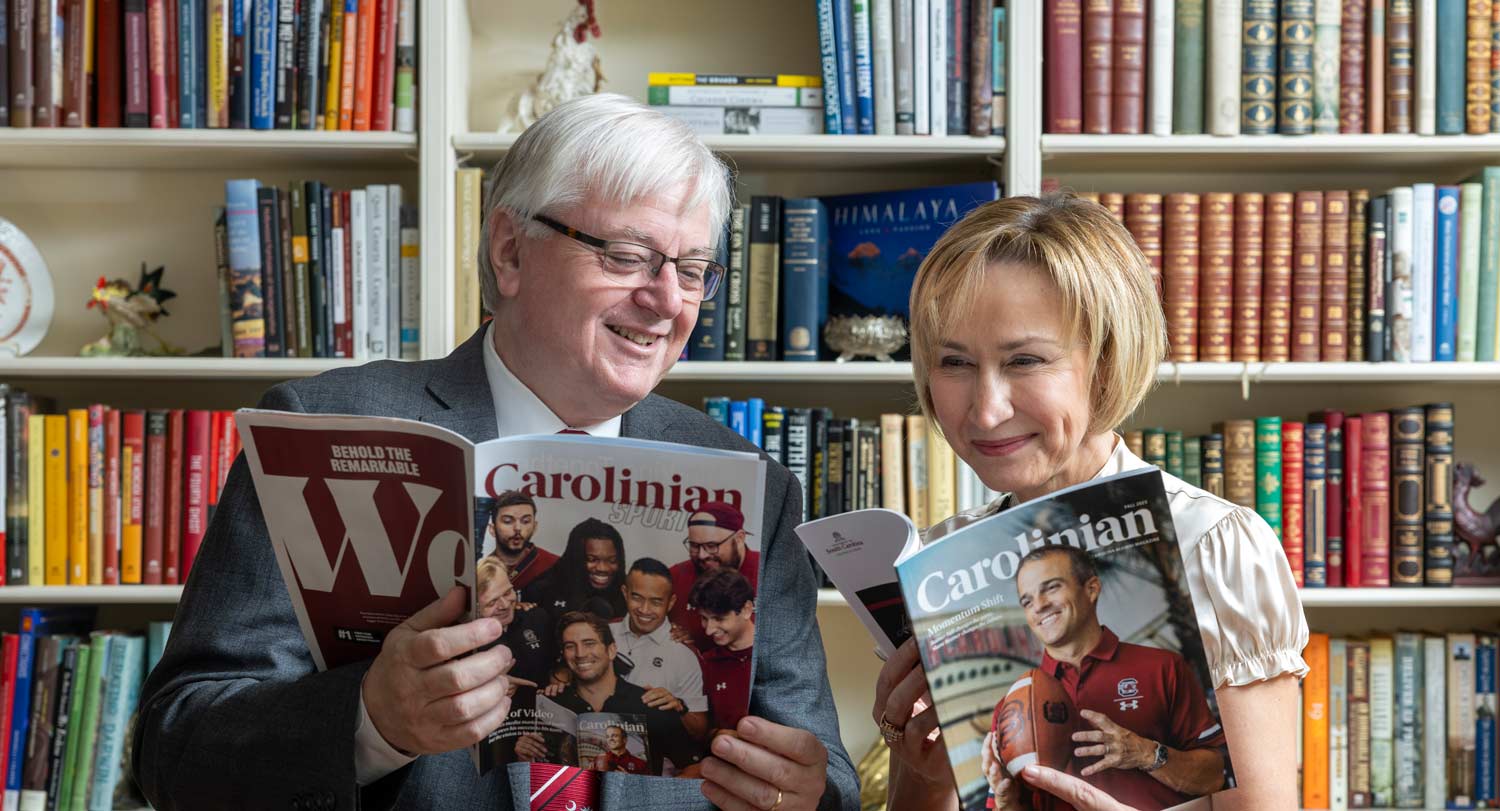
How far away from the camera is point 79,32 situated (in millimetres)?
2086

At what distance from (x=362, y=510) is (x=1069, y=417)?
2.12ft

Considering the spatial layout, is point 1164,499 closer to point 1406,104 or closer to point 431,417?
point 431,417

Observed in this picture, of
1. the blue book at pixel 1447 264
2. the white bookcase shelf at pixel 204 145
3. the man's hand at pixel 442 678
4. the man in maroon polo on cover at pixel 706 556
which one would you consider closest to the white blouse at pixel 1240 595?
the man in maroon polo on cover at pixel 706 556

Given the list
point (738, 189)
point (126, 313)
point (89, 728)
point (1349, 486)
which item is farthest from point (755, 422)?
point (89, 728)

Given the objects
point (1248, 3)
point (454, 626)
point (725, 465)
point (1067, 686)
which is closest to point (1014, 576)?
point (1067, 686)

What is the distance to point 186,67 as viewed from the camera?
209 centimetres

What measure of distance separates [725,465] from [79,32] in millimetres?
1811

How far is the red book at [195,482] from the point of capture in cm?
210

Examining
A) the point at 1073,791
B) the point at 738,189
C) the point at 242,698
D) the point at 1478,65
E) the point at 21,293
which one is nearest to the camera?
the point at 1073,791

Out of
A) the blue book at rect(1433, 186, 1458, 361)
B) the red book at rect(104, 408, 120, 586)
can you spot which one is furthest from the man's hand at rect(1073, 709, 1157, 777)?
the red book at rect(104, 408, 120, 586)

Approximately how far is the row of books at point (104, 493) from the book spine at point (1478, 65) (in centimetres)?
228

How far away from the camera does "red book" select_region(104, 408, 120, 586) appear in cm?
210

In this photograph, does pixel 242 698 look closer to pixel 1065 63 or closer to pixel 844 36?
pixel 844 36

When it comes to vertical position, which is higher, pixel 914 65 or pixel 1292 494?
pixel 914 65
